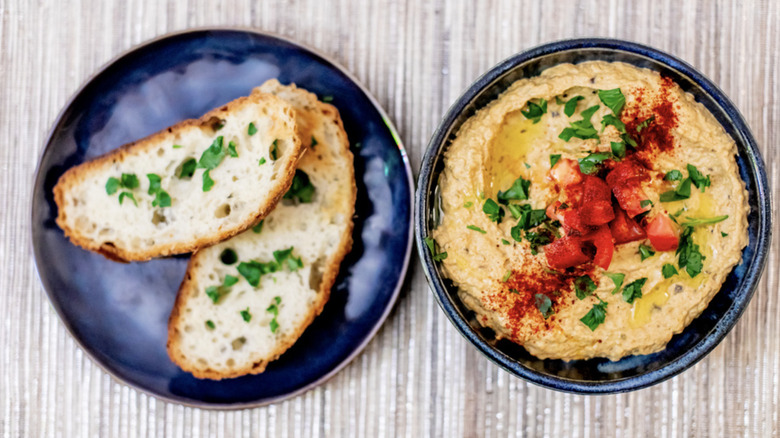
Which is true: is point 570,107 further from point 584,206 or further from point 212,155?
point 212,155

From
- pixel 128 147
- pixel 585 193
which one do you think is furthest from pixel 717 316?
pixel 128 147

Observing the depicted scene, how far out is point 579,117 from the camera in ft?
5.77

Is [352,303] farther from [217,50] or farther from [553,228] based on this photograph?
[217,50]

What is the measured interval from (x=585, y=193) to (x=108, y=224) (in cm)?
157

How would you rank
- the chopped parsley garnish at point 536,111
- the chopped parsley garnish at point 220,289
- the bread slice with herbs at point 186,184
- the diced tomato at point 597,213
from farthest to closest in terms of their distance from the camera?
the chopped parsley garnish at point 220,289 < the bread slice with herbs at point 186,184 < the chopped parsley garnish at point 536,111 < the diced tomato at point 597,213

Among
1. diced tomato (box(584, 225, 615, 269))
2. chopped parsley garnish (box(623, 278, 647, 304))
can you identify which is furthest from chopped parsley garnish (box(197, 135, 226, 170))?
chopped parsley garnish (box(623, 278, 647, 304))

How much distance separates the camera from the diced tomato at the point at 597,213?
1.65 metres

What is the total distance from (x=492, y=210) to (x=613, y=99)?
1.45ft

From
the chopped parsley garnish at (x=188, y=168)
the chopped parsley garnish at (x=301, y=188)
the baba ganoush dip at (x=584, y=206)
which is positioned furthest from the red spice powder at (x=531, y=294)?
the chopped parsley garnish at (x=188, y=168)

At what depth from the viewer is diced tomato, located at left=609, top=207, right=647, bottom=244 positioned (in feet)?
5.57

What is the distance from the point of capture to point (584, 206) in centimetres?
167

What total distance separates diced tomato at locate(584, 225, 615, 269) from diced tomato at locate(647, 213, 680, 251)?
12cm

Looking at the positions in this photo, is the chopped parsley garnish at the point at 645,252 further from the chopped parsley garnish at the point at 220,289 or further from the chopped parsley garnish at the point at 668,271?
the chopped parsley garnish at the point at 220,289

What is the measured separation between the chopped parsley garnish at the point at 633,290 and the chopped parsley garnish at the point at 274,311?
1.12 meters
